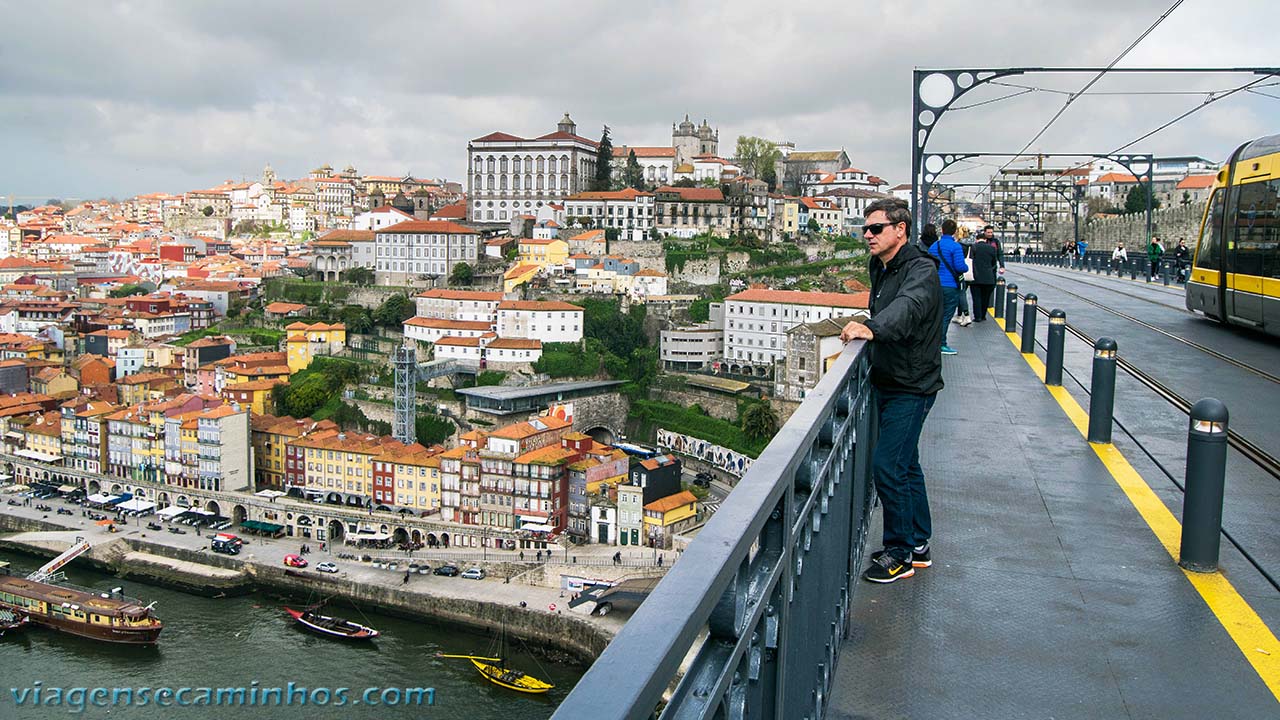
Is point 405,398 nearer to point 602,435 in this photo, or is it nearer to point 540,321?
point 540,321

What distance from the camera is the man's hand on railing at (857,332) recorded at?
116 inches

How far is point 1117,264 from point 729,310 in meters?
19.8

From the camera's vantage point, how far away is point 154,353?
161 feet

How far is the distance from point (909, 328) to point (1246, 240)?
7.22 meters

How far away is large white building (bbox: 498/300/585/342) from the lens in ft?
143

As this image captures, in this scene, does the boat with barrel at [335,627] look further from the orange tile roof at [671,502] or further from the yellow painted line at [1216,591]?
the yellow painted line at [1216,591]

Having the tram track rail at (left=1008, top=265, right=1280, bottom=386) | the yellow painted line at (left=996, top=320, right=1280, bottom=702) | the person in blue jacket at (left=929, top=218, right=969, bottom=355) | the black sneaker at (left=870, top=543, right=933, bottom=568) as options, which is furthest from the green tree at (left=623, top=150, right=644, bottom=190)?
the black sneaker at (left=870, top=543, right=933, bottom=568)

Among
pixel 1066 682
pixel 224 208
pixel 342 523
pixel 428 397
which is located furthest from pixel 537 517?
pixel 224 208

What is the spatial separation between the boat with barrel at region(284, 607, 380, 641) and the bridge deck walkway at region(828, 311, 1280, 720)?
22570 mm

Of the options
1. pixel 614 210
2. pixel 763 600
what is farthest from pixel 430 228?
pixel 763 600

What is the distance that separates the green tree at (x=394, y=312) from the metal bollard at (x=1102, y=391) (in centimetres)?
4634

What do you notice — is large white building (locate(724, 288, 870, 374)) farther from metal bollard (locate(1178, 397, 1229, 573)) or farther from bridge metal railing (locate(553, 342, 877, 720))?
bridge metal railing (locate(553, 342, 877, 720))

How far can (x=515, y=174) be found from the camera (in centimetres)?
6462

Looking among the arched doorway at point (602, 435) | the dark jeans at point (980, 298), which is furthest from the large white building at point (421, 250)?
the dark jeans at point (980, 298)
